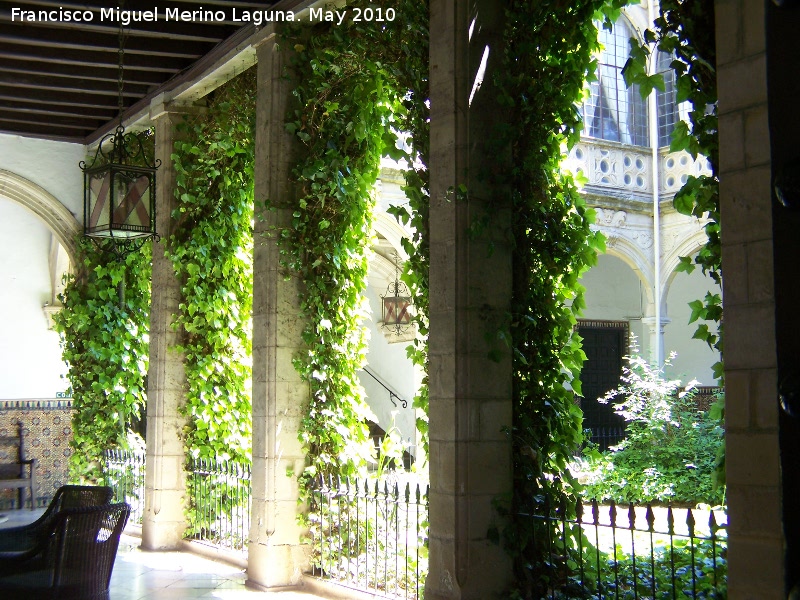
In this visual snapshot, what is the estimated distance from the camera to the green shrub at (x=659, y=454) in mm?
10125

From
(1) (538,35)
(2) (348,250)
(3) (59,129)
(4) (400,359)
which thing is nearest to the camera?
(1) (538,35)

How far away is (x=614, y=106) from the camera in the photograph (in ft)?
44.8

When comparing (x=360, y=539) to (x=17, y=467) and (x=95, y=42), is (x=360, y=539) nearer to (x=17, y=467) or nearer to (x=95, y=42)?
(x=95, y=42)

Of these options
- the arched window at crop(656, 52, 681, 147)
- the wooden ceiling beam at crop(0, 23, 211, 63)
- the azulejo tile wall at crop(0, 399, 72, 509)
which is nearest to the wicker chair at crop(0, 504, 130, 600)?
the wooden ceiling beam at crop(0, 23, 211, 63)

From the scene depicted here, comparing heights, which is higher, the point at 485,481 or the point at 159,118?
the point at 159,118

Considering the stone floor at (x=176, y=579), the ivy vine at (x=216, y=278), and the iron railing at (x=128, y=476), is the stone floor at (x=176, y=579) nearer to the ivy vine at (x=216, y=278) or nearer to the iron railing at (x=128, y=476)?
the ivy vine at (x=216, y=278)

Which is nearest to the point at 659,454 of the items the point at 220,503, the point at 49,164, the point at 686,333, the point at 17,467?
the point at 686,333

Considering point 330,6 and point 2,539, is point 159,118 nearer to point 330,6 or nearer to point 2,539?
point 330,6

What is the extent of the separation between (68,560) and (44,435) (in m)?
9.13

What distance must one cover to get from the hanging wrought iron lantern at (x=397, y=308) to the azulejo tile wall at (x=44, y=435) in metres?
4.88

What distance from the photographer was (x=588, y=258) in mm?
4711

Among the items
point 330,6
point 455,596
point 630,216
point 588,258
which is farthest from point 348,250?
point 630,216

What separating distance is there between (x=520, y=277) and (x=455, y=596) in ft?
5.27

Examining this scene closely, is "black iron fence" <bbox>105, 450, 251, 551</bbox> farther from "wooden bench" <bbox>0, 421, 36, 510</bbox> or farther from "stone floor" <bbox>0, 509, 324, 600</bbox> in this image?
"wooden bench" <bbox>0, 421, 36, 510</bbox>
